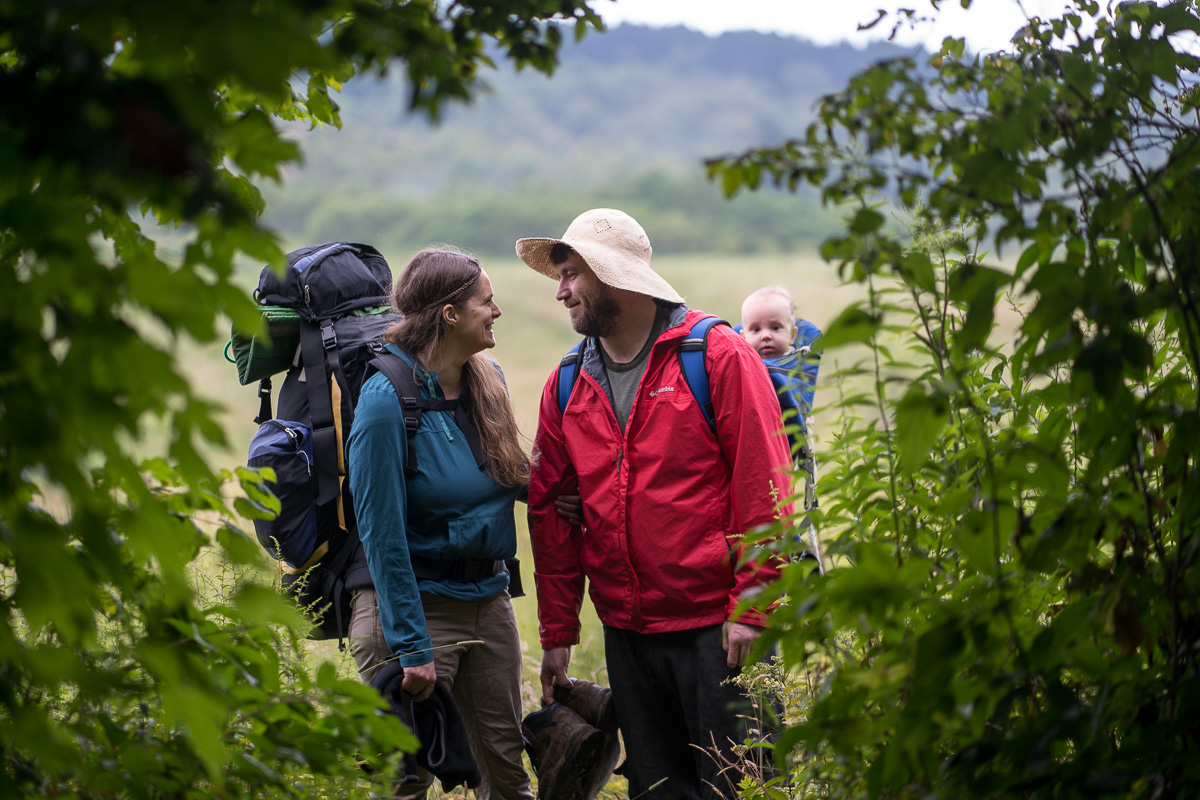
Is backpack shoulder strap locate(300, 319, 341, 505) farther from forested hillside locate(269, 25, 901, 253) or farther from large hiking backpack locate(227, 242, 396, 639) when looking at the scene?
forested hillside locate(269, 25, 901, 253)

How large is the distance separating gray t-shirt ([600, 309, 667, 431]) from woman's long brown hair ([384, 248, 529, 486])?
40 cm

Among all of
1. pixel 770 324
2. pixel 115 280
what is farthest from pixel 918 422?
pixel 770 324

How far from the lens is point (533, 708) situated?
4805 millimetres

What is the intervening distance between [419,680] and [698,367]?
4.68 ft

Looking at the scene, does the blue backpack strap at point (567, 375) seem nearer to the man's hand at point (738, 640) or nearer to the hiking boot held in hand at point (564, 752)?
the man's hand at point (738, 640)

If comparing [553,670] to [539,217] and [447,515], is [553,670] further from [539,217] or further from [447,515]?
[539,217]

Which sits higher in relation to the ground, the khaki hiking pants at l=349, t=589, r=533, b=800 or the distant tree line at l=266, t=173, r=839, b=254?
the distant tree line at l=266, t=173, r=839, b=254

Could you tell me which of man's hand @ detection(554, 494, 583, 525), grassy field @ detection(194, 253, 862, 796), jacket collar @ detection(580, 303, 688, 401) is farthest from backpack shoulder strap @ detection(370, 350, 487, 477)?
grassy field @ detection(194, 253, 862, 796)

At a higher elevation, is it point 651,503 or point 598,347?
point 598,347

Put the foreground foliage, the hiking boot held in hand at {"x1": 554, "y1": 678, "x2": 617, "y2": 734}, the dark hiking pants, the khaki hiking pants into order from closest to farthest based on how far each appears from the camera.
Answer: the foreground foliage → the dark hiking pants → the khaki hiking pants → the hiking boot held in hand at {"x1": 554, "y1": 678, "x2": 617, "y2": 734}

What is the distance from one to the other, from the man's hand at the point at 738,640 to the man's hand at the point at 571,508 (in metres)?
0.71

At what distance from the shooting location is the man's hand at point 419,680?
2.93 m

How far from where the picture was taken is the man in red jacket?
3.03 meters

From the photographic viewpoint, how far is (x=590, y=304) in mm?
3371
